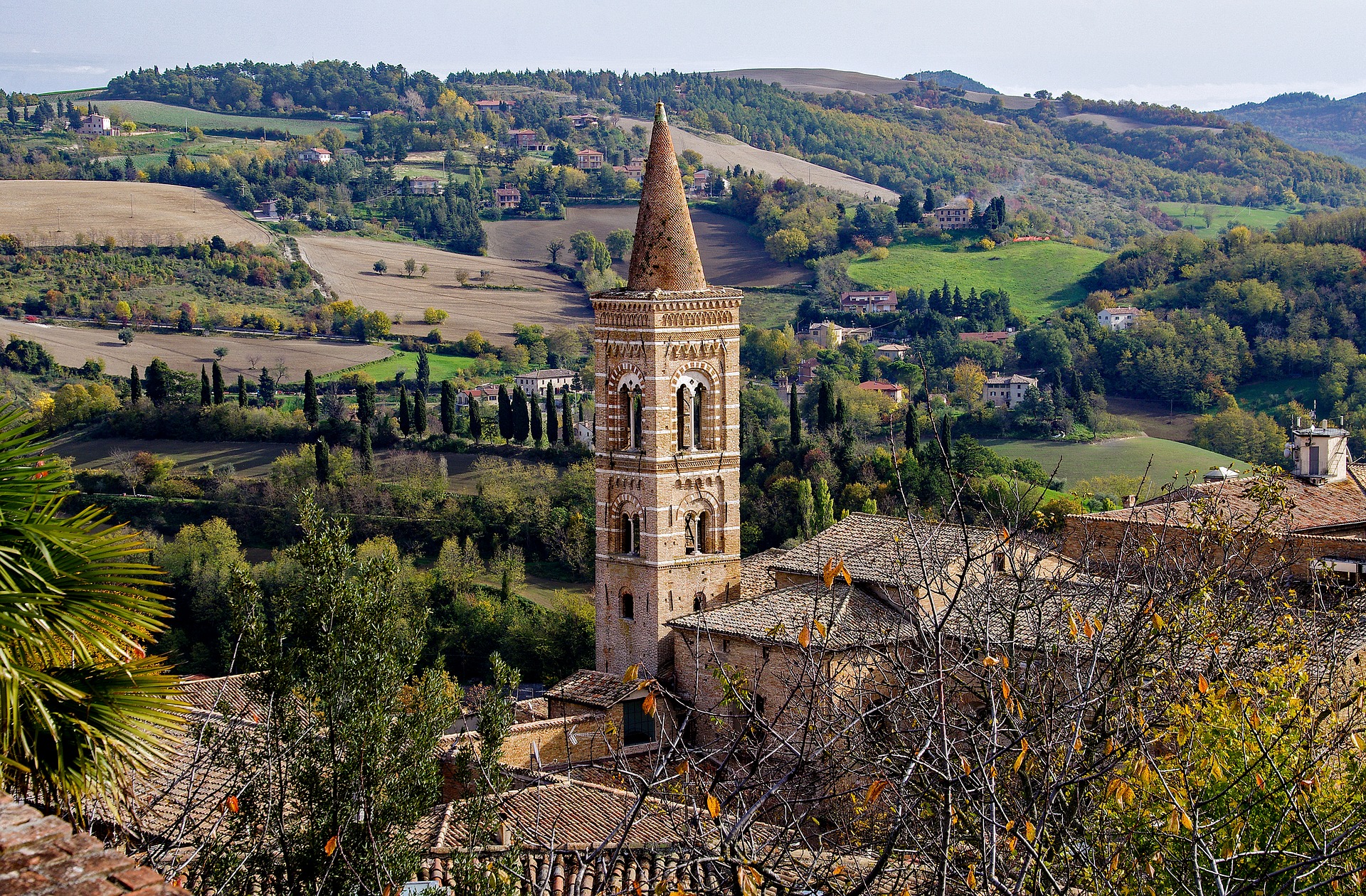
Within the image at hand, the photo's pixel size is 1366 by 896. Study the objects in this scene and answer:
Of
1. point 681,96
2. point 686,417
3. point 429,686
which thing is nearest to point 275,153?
point 681,96

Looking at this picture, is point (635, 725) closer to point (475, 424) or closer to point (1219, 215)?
point (475, 424)

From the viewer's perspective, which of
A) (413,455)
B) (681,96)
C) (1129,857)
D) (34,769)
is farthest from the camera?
(681,96)

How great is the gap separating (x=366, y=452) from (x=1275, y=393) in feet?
149

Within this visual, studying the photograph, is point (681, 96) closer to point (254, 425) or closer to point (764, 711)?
point (254, 425)

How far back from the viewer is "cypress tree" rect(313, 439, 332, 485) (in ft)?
190

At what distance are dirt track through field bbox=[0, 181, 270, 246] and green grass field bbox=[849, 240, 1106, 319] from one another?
44529 millimetres

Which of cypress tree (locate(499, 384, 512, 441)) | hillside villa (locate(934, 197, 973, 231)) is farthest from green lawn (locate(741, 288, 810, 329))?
cypress tree (locate(499, 384, 512, 441))

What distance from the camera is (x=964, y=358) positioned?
88500 millimetres

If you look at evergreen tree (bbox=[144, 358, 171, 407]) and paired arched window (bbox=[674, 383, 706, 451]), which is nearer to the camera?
paired arched window (bbox=[674, 383, 706, 451])

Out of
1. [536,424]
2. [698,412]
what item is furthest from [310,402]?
[698,412]

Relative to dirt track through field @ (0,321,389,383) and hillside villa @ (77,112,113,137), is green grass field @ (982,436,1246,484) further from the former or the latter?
hillside villa @ (77,112,113,137)

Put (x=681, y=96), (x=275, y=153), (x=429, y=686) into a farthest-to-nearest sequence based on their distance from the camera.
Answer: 1. (x=681, y=96)
2. (x=275, y=153)
3. (x=429, y=686)

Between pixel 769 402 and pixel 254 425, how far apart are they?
22248 mm

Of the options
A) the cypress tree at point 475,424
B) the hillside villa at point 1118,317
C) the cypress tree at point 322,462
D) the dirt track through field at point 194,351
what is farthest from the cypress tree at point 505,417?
the hillside villa at point 1118,317
